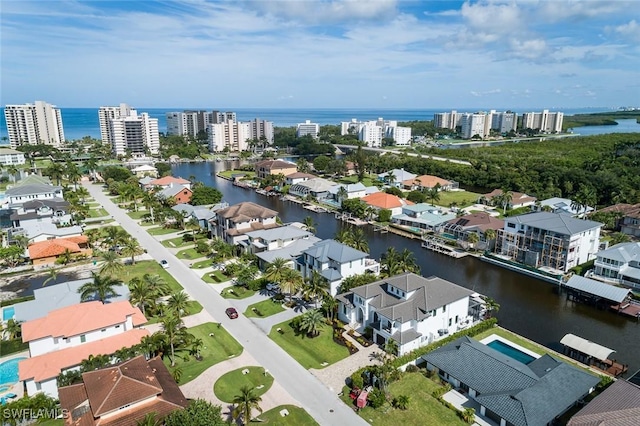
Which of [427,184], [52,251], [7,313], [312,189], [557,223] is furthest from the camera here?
[427,184]

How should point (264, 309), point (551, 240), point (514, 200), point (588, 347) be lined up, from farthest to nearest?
point (514, 200) → point (551, 240) → point (264, 309) → point (588, 347)

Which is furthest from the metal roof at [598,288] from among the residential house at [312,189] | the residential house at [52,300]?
the residential house at [312,189]

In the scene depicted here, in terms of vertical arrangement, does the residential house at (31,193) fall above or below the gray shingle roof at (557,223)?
below

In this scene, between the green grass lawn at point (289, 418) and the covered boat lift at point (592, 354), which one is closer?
the green grass lawn at point (289, 418)

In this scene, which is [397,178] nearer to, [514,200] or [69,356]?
[514,200]

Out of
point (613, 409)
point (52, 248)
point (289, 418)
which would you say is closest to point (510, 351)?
point (613, 409)

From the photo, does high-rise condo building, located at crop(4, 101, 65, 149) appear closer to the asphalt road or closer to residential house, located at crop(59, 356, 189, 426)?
the asphalt road

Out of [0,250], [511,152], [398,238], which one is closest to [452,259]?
[398,238]

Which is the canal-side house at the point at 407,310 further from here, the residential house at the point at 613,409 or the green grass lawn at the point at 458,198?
the green grass lawn at the point at 458,198
